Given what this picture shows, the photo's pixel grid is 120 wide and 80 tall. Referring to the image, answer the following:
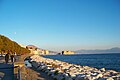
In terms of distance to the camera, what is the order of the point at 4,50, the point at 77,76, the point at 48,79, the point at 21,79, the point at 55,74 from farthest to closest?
the point at 4,50 < the point at 55,74 < the point at 48,79 < the point at 77,76 < the point at 21,79

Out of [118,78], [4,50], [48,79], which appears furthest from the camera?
[4,50]

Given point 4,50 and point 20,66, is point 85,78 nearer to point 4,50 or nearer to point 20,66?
point 20,66

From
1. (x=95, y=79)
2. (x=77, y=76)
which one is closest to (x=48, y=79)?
(x=77, y=76)

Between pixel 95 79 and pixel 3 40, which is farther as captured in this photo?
pixel 3 40

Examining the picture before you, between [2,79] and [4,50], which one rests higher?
[4,50]

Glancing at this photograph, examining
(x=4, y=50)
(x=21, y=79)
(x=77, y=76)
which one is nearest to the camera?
(x=21, y=79)

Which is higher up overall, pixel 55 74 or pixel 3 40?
pixel 3 40

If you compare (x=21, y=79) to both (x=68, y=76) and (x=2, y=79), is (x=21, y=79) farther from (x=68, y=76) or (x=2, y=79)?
(x=68, y=76)

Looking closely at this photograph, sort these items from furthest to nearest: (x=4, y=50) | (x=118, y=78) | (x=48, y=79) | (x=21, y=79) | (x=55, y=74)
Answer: (x=4, y=50) < (x=55, y=74) < (x=48, y=79) < (x=118, y=78) < (x=21, y=79)

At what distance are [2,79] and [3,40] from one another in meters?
50.6

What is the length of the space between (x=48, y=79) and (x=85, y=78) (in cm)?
297

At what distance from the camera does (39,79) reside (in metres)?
15.0

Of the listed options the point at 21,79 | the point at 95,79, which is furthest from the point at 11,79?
the point at 95,79

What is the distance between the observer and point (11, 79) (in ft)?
45.3
